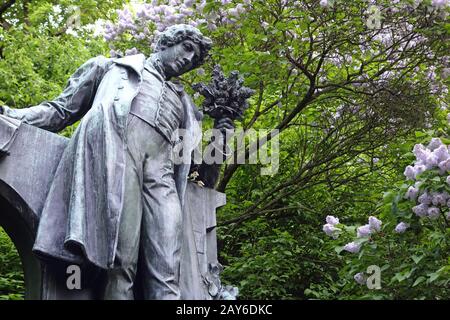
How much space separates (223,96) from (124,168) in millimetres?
1422

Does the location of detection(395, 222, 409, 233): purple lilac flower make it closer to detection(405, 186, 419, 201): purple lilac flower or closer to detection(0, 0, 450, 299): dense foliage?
detection(405, 186, 419, 201): purple lilac flower

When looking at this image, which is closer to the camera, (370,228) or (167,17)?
(370,228)

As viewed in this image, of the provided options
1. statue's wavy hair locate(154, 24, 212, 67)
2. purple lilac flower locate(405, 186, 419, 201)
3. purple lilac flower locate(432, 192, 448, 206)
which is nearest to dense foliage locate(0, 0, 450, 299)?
purple lilac flower locate(405, 186, 419, 201)

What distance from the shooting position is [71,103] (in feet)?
25.3

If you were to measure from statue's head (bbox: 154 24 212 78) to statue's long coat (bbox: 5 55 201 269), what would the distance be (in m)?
0.30

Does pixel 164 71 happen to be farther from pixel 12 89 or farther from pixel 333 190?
pixel 12 89

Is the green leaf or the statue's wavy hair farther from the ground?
the statue's wavy hair

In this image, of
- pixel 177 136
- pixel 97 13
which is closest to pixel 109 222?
pixel 177 136

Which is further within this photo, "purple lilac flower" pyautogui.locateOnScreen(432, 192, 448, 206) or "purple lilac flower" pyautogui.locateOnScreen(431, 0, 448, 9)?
"purple lilac flower" pyautogui.locateOnScreen(431, 0, 448, 9)

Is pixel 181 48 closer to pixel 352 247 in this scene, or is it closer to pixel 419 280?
pixel 352 247

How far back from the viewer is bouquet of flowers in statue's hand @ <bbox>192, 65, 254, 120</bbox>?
8.14 meters

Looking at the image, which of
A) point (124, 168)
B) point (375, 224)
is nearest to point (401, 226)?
point (375, 224)

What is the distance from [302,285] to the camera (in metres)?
12.9

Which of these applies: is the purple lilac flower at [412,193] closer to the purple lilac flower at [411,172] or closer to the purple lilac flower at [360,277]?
the purple lilac flower at [411,172]
